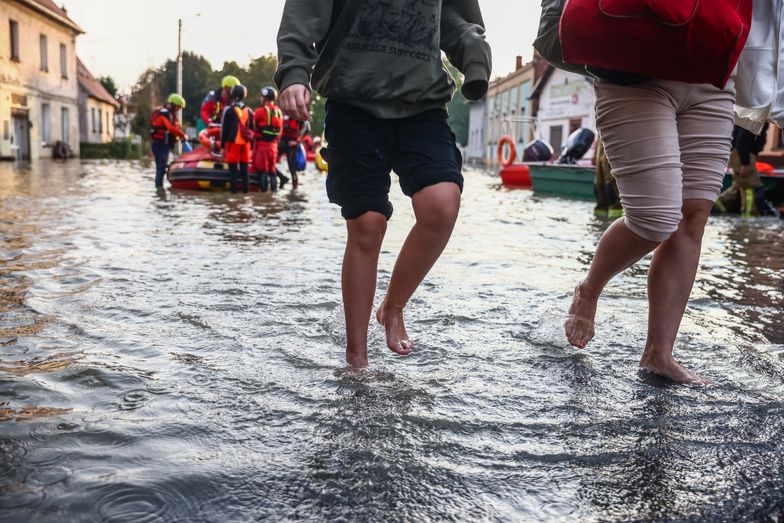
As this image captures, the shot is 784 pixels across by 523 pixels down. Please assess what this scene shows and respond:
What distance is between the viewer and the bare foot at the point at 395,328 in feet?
9.25

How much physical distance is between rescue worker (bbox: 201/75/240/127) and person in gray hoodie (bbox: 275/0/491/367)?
42.8ft

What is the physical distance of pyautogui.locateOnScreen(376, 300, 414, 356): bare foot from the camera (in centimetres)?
282

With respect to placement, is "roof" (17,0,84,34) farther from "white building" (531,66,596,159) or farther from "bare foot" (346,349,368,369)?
"bare foot" (346,349,368,369)

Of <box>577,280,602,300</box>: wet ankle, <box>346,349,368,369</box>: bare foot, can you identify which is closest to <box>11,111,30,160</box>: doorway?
<box>346,349,368,369</box>: bare foot

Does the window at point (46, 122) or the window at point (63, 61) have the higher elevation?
the window at point (63, 61)

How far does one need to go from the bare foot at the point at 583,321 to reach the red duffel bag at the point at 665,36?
0.81 meters

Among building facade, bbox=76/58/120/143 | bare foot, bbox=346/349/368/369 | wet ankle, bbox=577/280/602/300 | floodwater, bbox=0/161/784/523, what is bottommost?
floodwater, bbox=0/161/784/523

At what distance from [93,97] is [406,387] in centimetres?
5155

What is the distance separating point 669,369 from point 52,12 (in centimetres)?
3735

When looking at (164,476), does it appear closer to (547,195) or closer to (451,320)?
(451,320)

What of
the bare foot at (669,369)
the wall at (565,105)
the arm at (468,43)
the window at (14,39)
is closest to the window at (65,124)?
the window at (14,39)

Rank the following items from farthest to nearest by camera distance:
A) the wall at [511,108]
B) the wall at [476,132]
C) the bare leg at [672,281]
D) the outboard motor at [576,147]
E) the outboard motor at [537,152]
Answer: the wall at [476,132] < the wall at [511,108] < the outboard motor at [537,152] < the outboard motor at [576,147] < the bare leg at [672,281]

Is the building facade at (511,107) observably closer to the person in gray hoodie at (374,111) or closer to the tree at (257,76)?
the tree at (257,76)

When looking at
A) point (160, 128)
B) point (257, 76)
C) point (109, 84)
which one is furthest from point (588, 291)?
point (109, 84)
